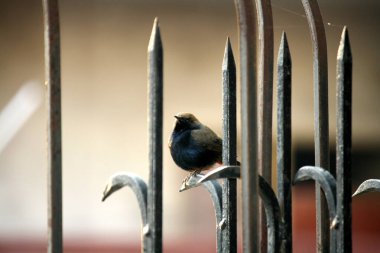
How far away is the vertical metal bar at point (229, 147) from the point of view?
5.49 ft

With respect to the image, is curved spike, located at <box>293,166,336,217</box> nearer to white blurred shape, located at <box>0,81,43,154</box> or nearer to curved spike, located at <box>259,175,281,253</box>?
curved spike, located at <box>259,175,281,253</box>

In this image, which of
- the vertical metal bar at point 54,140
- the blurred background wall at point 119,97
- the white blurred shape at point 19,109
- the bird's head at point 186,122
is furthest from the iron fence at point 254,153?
the white blurred shape at point 19,109

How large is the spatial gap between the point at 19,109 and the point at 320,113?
235 inches

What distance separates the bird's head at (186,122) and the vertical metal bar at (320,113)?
181 centimetres

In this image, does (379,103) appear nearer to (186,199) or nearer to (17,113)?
(186,199)

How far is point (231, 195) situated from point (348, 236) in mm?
221

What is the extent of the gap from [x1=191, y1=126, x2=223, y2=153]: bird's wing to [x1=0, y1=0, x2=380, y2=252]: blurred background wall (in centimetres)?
375

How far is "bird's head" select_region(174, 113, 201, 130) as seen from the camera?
3598mm

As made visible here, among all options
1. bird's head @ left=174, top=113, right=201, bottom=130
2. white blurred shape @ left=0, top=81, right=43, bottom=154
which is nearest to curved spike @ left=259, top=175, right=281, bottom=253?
bird's head @ left=174, top=113, right=201, bottom=130

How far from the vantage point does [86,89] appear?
7539 mm

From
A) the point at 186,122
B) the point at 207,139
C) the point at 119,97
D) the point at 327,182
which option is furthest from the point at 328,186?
the point at 119,97

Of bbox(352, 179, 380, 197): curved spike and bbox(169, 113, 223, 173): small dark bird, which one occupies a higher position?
bbox(169, 113, 223, 173): small dark bird

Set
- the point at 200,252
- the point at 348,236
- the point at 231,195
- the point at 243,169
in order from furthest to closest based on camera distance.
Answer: the point at 200,252 < the point at 231,195 < the point at 348,236 < the point at 243,169

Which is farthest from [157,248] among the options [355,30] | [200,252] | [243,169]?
[355,30]
